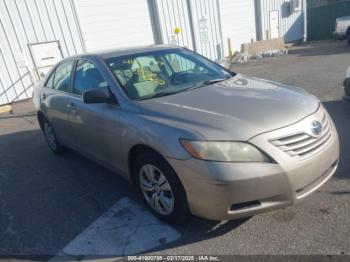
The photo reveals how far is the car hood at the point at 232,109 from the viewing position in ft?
8.13

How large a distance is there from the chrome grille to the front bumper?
0.14 ft

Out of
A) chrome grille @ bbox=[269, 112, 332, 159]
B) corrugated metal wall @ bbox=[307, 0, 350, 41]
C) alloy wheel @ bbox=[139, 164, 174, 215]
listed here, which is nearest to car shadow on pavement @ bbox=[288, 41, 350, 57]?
corrugated metal wall @ bbox=[307, 0, 350, 41]

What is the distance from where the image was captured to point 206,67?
3.97 m

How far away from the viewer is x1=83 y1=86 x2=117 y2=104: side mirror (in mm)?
3189

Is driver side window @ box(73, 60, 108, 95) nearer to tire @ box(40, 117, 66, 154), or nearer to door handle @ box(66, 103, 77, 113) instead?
door handle @ box(66, 103, 77, 113)

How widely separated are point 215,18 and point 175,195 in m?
14.0

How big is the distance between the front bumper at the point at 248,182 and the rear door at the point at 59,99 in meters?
2.32

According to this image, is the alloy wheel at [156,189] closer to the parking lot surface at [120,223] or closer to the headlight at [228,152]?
the parking lot surface at [120,223]

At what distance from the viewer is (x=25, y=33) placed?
1002 cm

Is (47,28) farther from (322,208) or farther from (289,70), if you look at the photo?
(322,208)

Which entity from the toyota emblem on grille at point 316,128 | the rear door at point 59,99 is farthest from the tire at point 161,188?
the rear door at point 59,99

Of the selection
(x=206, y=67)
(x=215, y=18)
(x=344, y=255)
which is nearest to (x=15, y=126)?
(x=206, y=67)

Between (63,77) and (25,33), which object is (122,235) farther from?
(25,33)

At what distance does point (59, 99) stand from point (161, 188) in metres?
2.32
